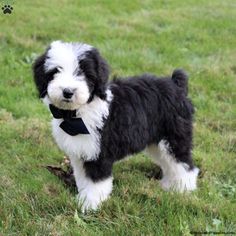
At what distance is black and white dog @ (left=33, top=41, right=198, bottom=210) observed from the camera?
382 centimetres

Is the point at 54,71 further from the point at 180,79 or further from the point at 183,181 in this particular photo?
the point at 183,181

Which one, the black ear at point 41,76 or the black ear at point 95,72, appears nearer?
the black ear at point 95,72

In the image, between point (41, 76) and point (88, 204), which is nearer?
point (41, 76)

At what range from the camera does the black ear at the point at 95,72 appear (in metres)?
3.85

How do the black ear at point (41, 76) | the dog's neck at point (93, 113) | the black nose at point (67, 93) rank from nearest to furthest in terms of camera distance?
1. the black nose at point (67, 93)
2. the black ear at point (41, 76)
3. the dog's neck at point (93, 113)

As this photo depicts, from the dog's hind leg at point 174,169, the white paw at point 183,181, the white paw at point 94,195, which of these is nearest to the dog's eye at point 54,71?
the white paw at point 94,195

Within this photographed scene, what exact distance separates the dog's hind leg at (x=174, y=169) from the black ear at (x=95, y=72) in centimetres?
87

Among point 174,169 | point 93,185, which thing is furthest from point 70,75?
point 174,169

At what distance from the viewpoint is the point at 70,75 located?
12.3 ft

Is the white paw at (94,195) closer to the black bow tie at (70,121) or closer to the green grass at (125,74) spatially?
the green grass at (125,74)

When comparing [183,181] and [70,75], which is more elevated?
[70,75]

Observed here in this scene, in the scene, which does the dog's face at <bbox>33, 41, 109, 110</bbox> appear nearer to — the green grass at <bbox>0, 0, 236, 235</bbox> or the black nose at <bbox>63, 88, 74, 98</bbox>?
the black nose at <bbox>63, 88, 74, 98</bbox>

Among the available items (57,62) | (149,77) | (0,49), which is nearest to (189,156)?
(149,77)

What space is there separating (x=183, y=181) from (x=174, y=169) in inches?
4.9
